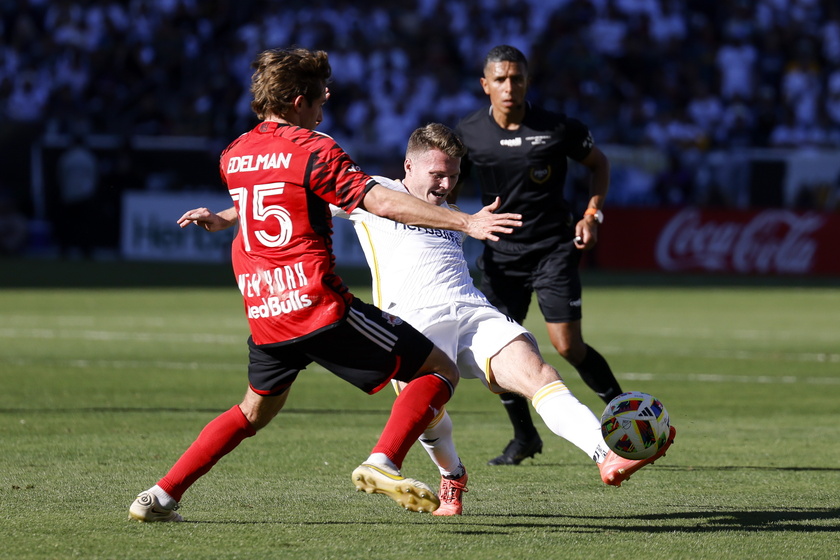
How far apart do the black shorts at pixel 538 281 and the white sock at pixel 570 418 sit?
2.35 meters

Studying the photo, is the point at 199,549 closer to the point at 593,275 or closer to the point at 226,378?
the point at 226,378

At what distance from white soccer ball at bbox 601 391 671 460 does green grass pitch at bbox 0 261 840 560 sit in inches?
14.1

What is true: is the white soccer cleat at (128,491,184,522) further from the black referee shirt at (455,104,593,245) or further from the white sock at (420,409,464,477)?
the black referee shirt at (455,104,593,245)

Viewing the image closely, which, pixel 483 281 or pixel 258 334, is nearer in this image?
pixel 258 334

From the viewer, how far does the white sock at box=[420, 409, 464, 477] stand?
5.96 meters

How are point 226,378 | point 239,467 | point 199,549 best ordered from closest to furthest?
1. point 199,549
2. point 239,467
3. point 226,378

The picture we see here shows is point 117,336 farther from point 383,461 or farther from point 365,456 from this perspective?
point 383,461

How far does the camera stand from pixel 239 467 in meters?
7.23

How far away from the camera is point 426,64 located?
29.5 meters

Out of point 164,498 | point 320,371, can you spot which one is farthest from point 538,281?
point 320,371

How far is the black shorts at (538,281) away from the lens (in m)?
8.10

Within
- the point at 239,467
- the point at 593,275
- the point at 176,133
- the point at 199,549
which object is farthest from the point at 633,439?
the point at 176,133

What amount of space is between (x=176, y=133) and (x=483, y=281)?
66.9 feet

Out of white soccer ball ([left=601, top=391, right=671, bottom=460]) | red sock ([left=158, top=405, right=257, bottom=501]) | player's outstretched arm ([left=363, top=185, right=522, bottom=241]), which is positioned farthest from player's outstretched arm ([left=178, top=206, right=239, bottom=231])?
white soccer ball ([left=601, top=391, right=671, bottom=460])
